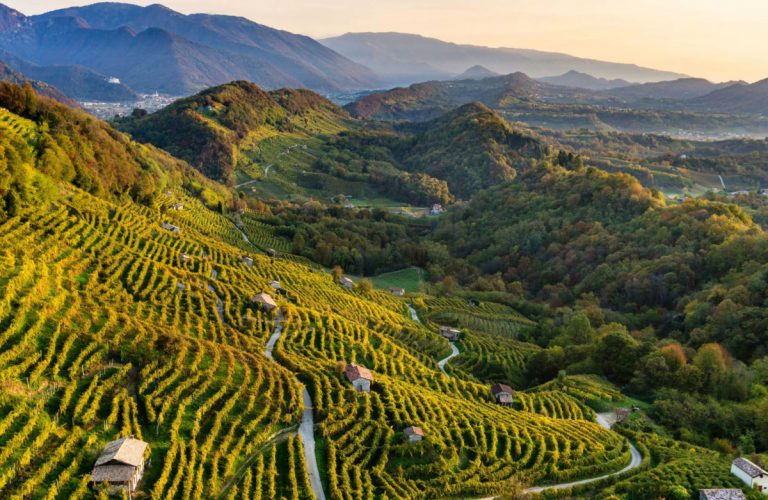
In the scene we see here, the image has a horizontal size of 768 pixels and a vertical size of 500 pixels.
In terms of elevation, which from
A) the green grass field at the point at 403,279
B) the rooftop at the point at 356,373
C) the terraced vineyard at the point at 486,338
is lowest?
the green grass field at the point at 403,279

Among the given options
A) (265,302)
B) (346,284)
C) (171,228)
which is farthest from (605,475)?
(171,228)

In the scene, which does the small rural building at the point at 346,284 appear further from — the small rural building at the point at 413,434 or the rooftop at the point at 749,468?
the rooftop at the point at 749,468

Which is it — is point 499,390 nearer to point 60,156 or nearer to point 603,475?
point 603,475

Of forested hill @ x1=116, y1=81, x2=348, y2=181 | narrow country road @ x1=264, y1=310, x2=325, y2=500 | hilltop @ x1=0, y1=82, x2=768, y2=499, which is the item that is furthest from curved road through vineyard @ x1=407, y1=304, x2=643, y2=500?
forested hill @ x1=116, y1=81, x2=348, y2=181

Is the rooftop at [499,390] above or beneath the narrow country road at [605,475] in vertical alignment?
beneath

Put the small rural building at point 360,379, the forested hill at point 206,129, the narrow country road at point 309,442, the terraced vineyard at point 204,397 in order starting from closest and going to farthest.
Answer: the terraced vineyard at point 204,397, the narrow country road at point 309,442, the small rural building at point 360,379, the forested hill at point 206,129

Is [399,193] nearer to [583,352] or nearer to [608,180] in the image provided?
[608,180]

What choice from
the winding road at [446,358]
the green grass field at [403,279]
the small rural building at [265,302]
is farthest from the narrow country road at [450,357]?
the green grass field at [403,279]
